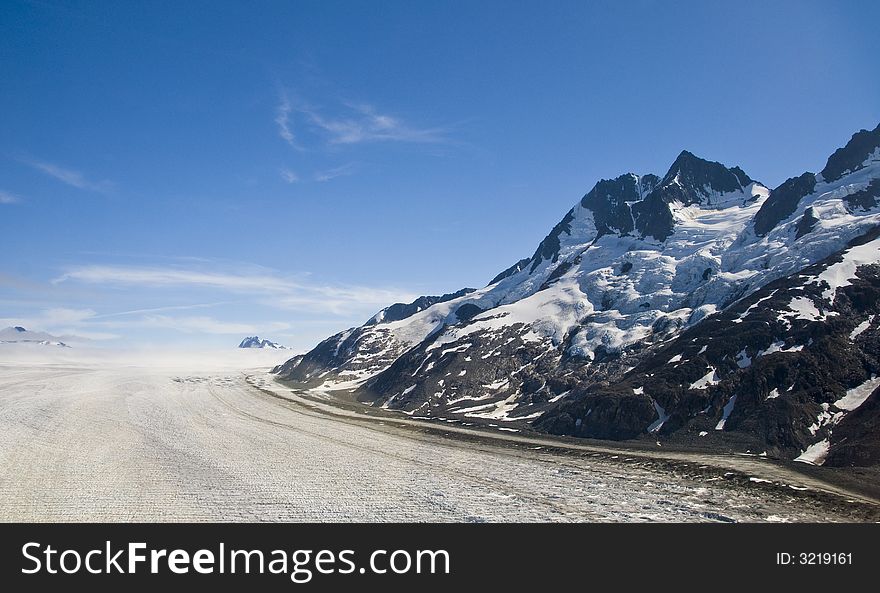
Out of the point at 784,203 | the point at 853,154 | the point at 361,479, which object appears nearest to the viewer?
the point at 361,479

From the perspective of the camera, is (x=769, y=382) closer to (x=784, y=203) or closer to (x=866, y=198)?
(x=866, y=198)

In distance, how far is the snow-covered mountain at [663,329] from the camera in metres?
78.4

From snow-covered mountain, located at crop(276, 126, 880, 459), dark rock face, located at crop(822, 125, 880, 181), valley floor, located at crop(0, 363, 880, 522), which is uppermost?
dark rock face, located at crop(822, 125, 880, 181)

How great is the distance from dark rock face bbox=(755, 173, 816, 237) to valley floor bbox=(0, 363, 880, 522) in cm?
14110

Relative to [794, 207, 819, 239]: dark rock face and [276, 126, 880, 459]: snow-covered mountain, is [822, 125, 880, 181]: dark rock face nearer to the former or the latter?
[276, 126, 880, 459]: snow-covered mountain

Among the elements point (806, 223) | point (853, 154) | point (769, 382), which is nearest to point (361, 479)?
point (769, 382)

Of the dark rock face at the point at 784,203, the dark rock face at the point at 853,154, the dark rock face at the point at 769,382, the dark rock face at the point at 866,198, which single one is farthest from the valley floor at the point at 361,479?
the dark rock face at the point at 853,154

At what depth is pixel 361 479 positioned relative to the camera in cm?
5025

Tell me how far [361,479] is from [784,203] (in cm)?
18343

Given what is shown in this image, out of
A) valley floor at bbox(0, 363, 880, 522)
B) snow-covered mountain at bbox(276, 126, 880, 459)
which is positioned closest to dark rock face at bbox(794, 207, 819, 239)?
snow-covered mountain at bbox(276, 126, 880, 459)

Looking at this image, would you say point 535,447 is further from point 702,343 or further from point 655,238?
point 655,238

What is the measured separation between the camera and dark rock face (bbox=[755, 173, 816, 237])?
167 m

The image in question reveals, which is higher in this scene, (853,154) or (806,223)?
(853,154)
